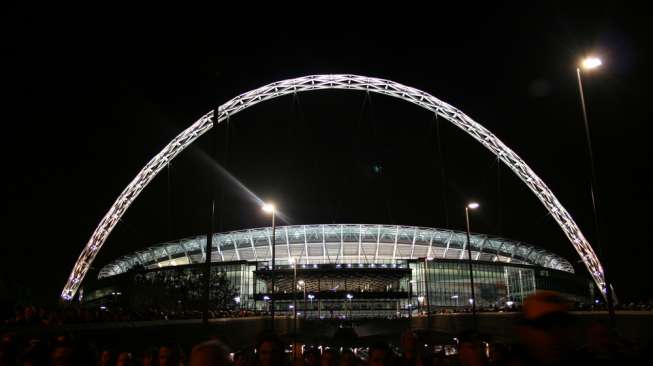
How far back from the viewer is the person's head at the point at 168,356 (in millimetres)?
9055

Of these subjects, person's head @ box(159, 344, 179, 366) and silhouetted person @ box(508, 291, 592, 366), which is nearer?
silhouetted person @ box(508, 291, 592, 366)

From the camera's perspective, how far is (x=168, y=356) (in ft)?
29.9

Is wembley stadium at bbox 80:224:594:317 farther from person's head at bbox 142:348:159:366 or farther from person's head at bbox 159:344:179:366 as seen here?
person's head at bbox 159:344:179:366

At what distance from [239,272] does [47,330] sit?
79193 mm

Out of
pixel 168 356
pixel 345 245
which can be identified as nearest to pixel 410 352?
pixel 168 356

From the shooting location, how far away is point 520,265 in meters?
97.3

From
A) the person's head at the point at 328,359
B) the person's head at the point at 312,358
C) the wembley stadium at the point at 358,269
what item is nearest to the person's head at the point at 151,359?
the person's head at the point at 312,358

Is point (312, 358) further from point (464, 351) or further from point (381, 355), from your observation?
point (464, 351)

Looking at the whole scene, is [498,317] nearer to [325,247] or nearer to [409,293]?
[409,293]

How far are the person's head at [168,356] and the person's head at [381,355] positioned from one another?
372cm

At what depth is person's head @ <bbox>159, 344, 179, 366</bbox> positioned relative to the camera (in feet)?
29.7

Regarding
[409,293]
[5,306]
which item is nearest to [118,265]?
[409,293]

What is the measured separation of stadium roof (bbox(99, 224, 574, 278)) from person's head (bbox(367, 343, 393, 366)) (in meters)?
88.0

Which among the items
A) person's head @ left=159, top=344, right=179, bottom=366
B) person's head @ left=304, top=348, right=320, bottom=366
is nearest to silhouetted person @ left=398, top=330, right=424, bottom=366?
person's head @ left=304, top=348, right=320, bottom=366
